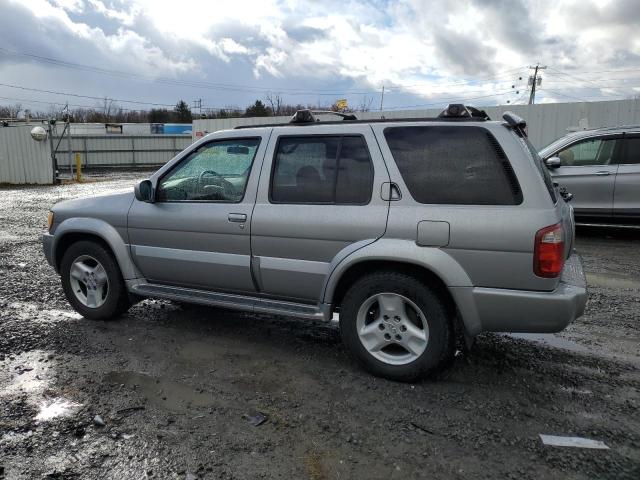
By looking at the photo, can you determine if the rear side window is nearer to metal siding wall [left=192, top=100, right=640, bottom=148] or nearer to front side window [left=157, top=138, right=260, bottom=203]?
front side window [left=157, top=138, right=260, bottom=203]

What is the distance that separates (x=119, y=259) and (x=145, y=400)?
1.66 metres

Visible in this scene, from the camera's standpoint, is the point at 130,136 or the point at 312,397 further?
the point at 130,136

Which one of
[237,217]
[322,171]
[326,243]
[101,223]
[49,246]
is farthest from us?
[49,246]

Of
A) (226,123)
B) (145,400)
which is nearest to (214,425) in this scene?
(145,400)

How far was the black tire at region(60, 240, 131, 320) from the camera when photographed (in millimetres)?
4773

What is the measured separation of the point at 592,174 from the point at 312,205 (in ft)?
22.5

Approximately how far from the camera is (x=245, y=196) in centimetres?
415

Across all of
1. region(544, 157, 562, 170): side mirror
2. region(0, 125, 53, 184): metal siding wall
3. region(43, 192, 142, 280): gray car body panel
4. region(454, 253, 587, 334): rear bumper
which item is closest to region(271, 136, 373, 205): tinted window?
region(454, 253, 587, 334): rear bumper

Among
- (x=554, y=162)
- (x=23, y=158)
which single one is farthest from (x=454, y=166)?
(x=23, y=158)

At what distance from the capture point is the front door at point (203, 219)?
415 cm

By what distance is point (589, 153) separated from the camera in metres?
8.86

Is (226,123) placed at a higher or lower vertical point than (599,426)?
higher

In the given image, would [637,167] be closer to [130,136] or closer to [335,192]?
[335,192]

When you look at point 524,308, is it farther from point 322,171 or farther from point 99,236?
point 99,236
